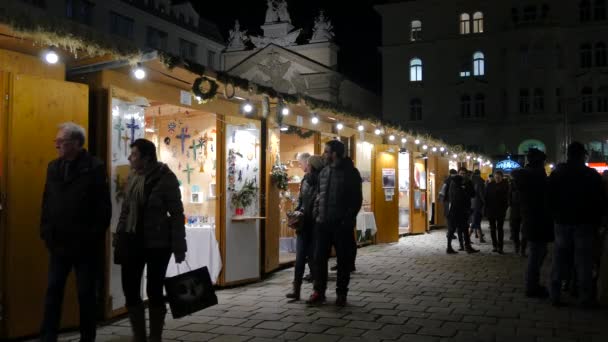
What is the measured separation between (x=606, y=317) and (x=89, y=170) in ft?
17.6

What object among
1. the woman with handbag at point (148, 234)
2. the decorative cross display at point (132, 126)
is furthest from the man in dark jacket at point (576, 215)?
the decorative cross display at point (132, 126)

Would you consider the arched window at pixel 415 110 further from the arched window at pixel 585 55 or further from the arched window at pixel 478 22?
the arched window at pixel 585 55

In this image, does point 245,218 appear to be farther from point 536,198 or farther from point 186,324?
point 536,198

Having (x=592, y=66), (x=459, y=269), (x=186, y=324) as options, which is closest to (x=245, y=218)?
(x=186, y=324)

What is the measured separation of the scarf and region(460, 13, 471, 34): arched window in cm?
4277

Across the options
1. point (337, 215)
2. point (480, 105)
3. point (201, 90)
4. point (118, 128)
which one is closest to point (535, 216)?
point (337, 215)

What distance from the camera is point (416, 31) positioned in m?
45.8

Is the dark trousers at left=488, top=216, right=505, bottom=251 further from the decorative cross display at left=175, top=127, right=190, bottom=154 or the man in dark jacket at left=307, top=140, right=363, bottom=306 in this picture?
the decorative cross display at left=175, top=127, right=190, bottom=154

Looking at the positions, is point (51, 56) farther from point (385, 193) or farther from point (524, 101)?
point (524, 101)

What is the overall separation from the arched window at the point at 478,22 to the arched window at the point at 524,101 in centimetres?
545

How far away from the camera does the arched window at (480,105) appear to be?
44.1m

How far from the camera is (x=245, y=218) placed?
870 centimetres

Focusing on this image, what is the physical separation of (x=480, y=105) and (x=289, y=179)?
34.6 m

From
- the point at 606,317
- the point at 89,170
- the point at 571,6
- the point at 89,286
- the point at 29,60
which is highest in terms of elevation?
the point at 571,6
